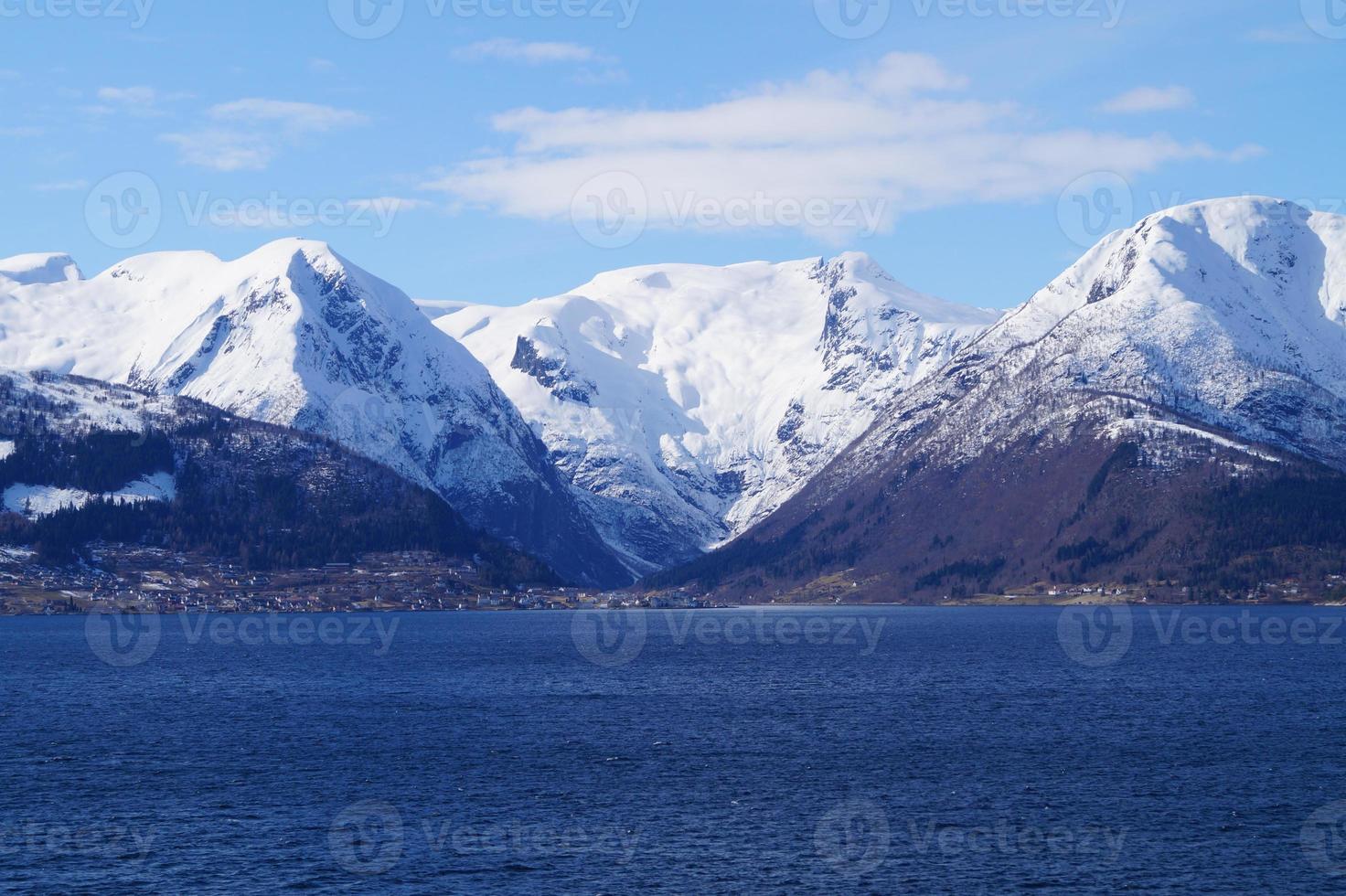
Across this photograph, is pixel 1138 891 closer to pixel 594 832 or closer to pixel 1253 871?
pixel 1253 871

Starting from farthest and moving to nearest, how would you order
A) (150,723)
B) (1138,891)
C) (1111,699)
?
1. (1111,699)
2. (150,723)
3. (1138,891)

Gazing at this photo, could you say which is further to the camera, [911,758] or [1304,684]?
[1304,684]

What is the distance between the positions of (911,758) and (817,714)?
1306 inches

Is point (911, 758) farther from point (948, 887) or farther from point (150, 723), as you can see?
point (150, 723)

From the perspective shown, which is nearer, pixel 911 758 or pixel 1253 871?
pixel 1253 871

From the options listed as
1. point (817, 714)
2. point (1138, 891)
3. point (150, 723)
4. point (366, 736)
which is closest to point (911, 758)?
point (817, 714)

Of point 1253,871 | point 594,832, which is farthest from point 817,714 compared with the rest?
point 1253,871

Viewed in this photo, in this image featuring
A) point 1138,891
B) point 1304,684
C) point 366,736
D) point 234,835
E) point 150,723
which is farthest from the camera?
point 1304,684

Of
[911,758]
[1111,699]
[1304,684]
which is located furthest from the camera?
[1304,684]

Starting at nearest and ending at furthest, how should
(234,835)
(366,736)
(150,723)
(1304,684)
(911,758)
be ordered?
(234,835) → (911,758) → (366,736) → (150,723) → (1304,684)

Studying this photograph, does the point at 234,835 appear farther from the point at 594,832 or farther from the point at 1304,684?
the point at 1304,684

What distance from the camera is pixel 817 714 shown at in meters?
161

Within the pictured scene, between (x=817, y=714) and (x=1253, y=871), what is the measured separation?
244 ft

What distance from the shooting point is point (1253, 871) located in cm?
8894
